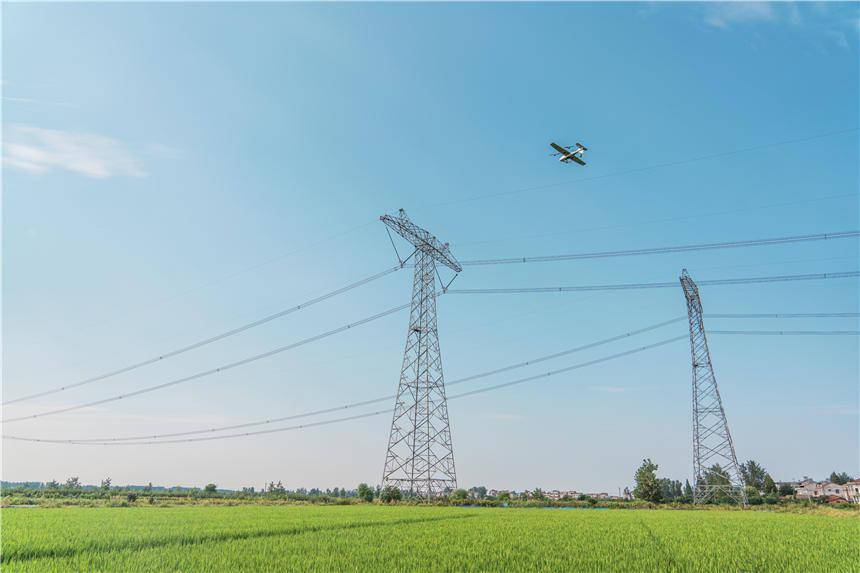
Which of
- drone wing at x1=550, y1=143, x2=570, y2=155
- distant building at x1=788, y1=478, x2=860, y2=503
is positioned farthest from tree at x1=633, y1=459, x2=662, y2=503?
distant building at x1=788, y1=478, x2=860, y2=503

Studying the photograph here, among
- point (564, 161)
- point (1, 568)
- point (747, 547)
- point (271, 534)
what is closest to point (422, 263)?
point (564, 161)

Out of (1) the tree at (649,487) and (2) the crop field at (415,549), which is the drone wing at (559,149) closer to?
(2) the crop field at (415,549)

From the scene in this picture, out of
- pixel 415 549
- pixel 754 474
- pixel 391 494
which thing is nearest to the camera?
pixel 415 549

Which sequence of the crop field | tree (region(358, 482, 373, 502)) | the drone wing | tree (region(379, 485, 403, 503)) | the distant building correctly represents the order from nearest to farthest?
the crop field
the drone wing
tree (region(379, 485, 403, 503))
tree (region(358, 482, 373, 502))
the distant building

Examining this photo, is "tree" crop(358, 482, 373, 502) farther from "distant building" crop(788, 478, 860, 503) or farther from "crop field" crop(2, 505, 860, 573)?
"distant building" crop(788, 478, 860, 503)

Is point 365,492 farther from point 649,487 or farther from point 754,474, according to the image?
point 754,474

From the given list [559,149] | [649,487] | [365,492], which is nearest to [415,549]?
[559,149]

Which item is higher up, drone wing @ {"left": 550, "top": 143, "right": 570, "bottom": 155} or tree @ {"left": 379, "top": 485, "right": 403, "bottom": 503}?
drone wing @ {"left": 550, "top": 143, "right": 570, "bottom": 155}

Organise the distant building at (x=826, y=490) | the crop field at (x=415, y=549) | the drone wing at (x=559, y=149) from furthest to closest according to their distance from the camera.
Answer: the distant building at (x=826, y=490), the drone wing at (x=559, y=149), the crop field at (x=415, y=549)

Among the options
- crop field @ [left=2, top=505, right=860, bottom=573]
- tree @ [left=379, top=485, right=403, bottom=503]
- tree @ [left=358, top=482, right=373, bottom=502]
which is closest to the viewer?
crop field @ [left=2, top=505, right=860, bottom=573]

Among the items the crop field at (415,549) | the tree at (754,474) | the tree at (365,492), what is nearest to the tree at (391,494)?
the tree at (365,492)
